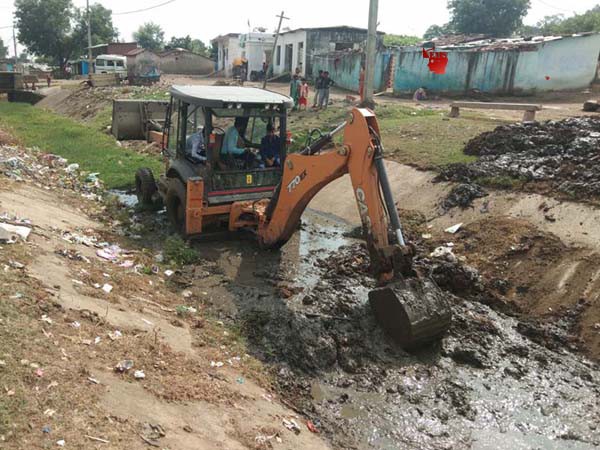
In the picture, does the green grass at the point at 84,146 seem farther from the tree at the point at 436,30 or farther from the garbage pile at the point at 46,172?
the tree at the point at 436,30

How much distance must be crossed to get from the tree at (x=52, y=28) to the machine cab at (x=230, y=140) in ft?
163

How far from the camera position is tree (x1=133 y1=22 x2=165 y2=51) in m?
69.3

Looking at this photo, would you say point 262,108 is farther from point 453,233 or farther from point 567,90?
point 567,90

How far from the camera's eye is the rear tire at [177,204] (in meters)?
7.61

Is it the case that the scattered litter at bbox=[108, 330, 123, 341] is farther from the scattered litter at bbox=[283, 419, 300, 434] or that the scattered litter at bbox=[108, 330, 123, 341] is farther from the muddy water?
the scattered litter at bbox=[283, 419, 300, 434]

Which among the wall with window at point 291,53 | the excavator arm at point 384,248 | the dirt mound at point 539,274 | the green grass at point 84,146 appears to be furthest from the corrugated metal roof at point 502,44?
the excavator arm at point 384,248

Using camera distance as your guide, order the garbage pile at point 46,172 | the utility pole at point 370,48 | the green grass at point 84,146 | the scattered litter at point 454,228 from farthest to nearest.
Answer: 1. the utility pole at point 370,48
2. the green grass at point 84,146
3. the garbage pile at point 46,172
4. the scattered litter at point 454,228

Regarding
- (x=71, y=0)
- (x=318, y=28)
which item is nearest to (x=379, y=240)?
(x=318, y=28)

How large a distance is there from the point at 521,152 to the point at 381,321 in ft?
20.5

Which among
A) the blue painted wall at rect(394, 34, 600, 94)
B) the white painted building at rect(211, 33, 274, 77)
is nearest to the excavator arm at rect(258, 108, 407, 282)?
the blue painted wall at rect(394, 34, 600, 94)

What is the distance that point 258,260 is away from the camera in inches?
291

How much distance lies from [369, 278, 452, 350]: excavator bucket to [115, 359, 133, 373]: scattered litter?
2474mm

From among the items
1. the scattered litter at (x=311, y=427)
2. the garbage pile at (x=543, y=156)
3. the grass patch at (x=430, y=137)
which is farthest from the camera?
the grass patch at (x=430, y=137)

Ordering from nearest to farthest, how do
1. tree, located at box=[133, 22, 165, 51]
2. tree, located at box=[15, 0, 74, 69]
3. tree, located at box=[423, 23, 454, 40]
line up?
tree, located at box=[423, 23, 454, 40] → tree, located at box=[15, 0, 74, 69] → tree, located at box=[133, 22, 165, 51]
